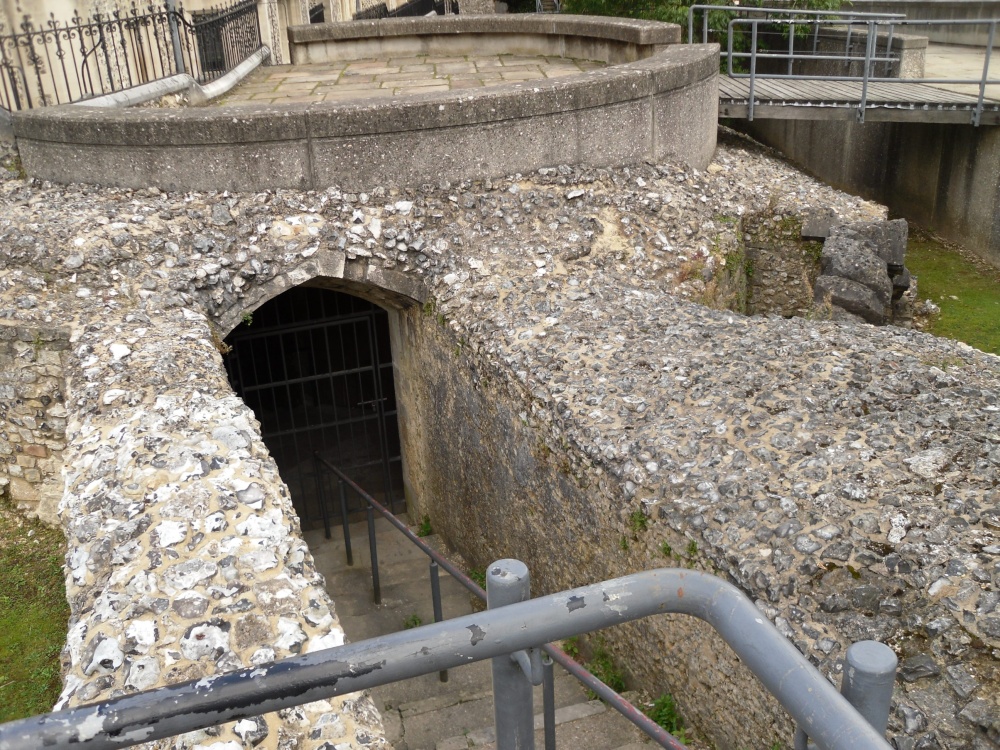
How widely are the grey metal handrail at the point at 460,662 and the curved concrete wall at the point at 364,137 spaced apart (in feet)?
19.1

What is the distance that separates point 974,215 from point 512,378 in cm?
781

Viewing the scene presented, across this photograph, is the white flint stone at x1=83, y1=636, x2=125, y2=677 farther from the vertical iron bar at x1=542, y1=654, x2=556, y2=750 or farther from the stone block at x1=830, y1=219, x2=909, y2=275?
the stone block at x1=830, y1=219, x2=909, y2=275

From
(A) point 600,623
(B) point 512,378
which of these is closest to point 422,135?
(B) point 512,378

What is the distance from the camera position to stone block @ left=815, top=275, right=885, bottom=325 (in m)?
7.80

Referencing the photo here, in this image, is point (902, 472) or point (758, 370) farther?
point (758, 370)

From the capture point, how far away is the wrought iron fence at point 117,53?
886cm

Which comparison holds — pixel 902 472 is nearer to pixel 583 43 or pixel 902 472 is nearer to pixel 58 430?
pixel 58 430

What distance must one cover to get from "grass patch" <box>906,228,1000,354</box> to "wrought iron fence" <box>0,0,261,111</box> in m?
8.25

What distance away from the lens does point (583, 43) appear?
1079 centimetres

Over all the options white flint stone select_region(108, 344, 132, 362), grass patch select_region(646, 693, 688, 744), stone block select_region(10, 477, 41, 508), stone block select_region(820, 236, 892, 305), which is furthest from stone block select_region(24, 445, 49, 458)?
stone block select_region(820, 236, 892, 305)

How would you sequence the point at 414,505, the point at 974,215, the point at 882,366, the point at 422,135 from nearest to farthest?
the point at 882,366
the point at 422,135
the point at 414,505
the point at 974,215

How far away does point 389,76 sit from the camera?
33.3 feet

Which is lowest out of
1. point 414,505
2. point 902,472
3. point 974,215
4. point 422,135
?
point 414,505

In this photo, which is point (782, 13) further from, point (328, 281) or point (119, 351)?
point (119, 351)
